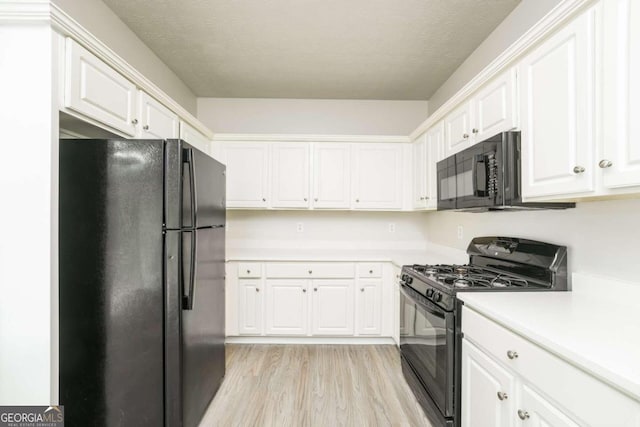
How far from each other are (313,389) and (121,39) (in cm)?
296

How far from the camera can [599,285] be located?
1.41 m

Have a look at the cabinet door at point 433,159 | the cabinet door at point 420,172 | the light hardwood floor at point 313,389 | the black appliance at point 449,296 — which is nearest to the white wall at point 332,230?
the cabinet door at point 420,172

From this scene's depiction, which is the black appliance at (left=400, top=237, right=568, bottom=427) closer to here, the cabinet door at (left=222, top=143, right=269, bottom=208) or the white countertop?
the white countertop

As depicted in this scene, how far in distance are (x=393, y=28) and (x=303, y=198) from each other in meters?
1.74

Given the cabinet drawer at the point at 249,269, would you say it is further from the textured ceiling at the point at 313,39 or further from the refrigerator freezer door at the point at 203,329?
the textured ceiling at the point at 313,39

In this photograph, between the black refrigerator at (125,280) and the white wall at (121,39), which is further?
the white wall at (121,39)

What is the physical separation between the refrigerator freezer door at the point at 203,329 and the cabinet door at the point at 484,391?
1.45 m

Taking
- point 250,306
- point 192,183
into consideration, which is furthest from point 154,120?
point 250,306

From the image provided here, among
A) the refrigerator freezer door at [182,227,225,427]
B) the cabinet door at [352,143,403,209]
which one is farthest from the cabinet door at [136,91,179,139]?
the cabinet door at [352,143,403,209]

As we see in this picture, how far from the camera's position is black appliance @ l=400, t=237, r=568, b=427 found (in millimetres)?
1568

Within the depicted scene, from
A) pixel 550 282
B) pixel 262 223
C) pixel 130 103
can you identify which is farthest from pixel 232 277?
pixel 550 282

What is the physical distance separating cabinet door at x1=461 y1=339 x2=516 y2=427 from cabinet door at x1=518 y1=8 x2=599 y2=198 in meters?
0.80

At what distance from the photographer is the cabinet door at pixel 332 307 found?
2969 mm

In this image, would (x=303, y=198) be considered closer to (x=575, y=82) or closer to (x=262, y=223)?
(x=262, y=223)
